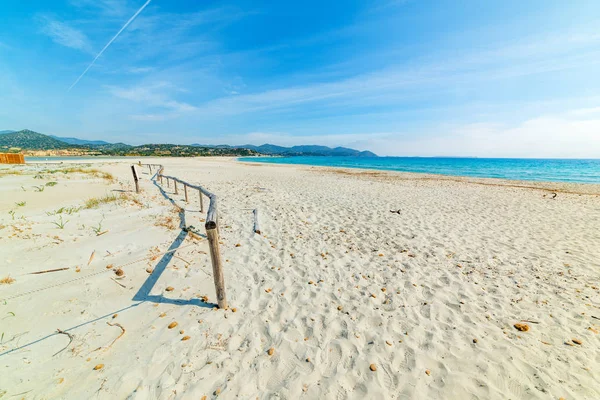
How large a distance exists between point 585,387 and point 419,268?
2.84 m

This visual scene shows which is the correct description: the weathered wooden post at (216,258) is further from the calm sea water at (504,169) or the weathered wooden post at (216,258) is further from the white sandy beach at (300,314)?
the calm sea water at (504,169)

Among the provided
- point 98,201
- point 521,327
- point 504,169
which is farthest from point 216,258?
point 504,169

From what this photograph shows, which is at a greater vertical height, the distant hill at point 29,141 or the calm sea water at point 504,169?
the distant hill at point 29,141

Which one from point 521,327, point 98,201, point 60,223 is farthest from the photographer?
point 98,201

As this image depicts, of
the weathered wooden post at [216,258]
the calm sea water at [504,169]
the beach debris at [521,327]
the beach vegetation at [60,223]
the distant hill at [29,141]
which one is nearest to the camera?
the beach debris at [521,327]

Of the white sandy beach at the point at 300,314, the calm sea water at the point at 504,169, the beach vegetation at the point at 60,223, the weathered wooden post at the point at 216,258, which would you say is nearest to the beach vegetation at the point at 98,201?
the white sandy beach at the point at 300,314

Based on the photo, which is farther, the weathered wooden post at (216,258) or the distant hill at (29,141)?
the distant hill at (29,141)

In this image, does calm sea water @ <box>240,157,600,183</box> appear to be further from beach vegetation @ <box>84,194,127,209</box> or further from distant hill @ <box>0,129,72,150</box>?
distant hill @ <box>0,129,72,150</box>

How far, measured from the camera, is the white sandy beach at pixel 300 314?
2.78 m

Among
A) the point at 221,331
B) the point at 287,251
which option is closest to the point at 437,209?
the point at 287,251

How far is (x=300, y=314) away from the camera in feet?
12.9

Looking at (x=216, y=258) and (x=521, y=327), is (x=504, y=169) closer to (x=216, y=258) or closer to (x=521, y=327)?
(x=521, y=327)

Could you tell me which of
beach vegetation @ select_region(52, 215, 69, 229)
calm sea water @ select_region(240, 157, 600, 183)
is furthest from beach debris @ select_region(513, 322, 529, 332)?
calm sea water @ select_region(240, 157, 600, 183)

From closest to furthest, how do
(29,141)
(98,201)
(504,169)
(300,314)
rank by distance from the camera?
(300,314) → (98,201) → (504,169) → (29,141)
